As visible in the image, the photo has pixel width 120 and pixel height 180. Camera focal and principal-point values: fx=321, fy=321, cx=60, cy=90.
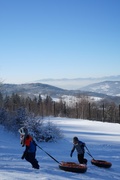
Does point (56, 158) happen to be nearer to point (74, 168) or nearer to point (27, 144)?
point (74, 168)

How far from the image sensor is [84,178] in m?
12.7

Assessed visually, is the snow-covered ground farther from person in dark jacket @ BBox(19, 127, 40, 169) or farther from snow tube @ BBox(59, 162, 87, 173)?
person in dark jacket @ BBox(19, 127, 40, 169)

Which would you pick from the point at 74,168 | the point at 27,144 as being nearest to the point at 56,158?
the point at 74,168

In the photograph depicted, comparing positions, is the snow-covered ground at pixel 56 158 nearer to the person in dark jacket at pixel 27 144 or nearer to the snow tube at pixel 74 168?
the snow tube at pixel 74 168

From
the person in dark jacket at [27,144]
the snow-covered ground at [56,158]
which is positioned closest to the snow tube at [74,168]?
the snow-covered ground at [56,158]

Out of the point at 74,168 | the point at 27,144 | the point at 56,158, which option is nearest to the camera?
the point at 27,144

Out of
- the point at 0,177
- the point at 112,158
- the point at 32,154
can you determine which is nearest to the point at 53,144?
the point at 112,158

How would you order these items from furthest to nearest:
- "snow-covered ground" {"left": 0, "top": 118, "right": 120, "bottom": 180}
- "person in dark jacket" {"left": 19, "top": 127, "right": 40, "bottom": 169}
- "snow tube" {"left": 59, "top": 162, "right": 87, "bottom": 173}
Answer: "snow tube" {"left": 59, "top": 162, "right": 87, "bottom": 173} < "person in dark jacket" {"left": 19, "top": 127, "right": 40, "bottom": 169} < "snow-covered ground" {"left": 0, "top": 118, "right": 120, "bottom": 180}

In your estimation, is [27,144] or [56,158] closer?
[27,144]

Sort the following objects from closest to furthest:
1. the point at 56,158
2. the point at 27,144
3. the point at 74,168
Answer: the point at 27,144 → the point at 74,168 → the point at 56,158

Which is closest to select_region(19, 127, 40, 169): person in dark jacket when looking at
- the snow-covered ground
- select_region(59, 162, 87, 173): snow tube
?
the snow-covered ground

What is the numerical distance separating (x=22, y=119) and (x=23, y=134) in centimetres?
1298

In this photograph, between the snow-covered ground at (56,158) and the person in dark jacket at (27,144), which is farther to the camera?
the person in dark jacket at (27,144)

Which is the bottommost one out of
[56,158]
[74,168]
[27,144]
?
Answer: [56,158]
